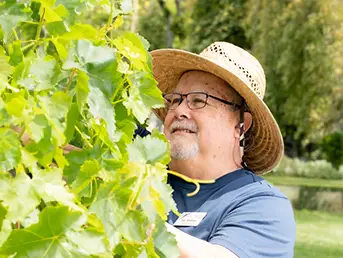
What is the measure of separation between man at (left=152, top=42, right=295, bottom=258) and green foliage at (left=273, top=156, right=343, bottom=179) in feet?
81.3

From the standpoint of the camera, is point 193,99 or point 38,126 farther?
point 193,99

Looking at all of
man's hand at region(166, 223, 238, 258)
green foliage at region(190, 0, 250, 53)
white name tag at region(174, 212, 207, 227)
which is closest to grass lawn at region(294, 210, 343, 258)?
white name tag at region(174, 212, 207, 227)

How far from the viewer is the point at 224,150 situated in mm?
2859

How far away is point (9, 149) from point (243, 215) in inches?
56.2

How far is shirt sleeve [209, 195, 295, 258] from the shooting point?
2284 mm

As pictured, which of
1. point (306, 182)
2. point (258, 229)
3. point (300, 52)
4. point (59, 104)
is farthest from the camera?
point (306, 182)

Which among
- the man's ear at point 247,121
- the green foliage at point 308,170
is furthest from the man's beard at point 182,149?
the green foliage at point 308,170

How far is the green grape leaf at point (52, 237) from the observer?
1.08 meters

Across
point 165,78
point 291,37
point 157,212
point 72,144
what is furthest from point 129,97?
point 291,37

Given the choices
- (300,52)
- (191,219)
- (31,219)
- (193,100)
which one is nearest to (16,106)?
(31,219)

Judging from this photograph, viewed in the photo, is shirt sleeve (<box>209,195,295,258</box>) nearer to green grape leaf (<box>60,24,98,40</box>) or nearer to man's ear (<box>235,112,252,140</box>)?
man's ear (<box>235,112,252,140</box>)

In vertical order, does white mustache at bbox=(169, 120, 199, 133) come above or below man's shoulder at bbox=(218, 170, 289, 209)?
above

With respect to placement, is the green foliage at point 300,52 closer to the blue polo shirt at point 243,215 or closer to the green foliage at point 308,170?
the green foliage at point 308,170

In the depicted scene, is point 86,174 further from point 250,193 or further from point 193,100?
point 193,100
